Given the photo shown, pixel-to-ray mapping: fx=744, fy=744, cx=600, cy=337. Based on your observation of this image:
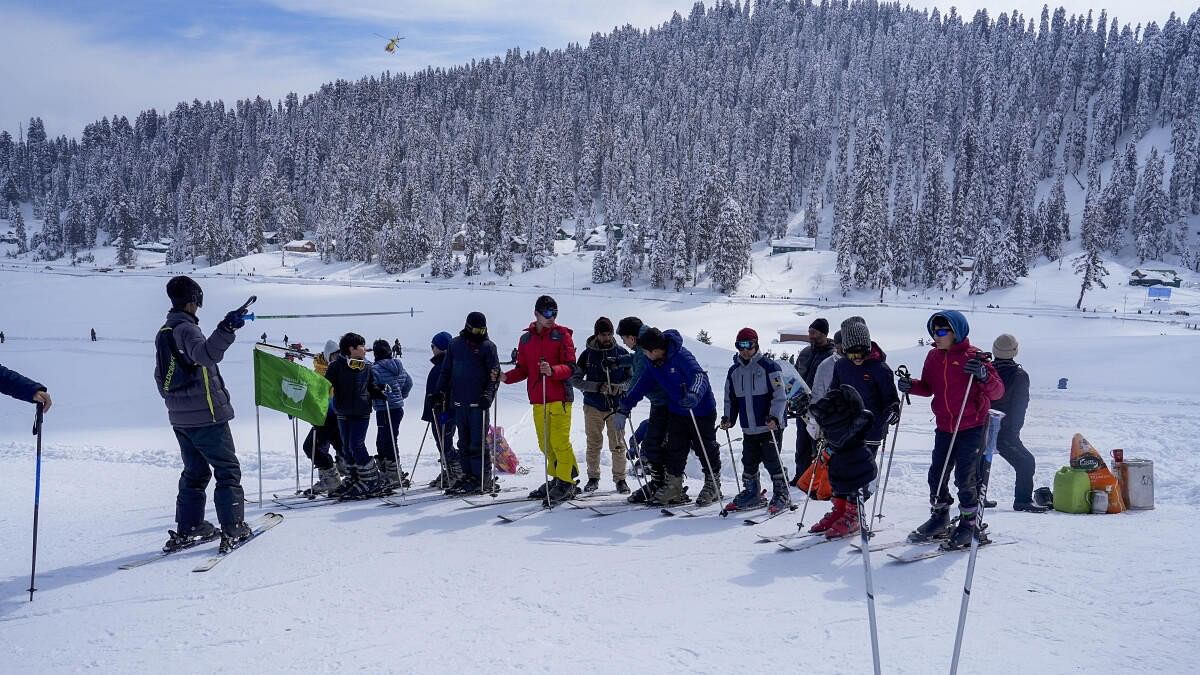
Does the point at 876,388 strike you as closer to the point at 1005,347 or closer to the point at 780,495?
the point at 780,495

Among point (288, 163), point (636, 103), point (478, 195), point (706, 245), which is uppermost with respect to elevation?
point (636, 103)

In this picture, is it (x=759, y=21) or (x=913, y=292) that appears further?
(x=759, y=21)

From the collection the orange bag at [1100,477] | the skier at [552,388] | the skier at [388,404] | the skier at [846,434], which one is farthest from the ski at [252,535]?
the orange bag at [1100,477]

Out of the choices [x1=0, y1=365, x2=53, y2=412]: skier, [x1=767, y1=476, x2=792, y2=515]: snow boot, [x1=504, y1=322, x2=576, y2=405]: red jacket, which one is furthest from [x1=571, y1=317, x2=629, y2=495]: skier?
[x1=0, y1=365, x2=53, y2=412]: skier

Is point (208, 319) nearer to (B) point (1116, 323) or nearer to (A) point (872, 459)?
(A) point (872, 459)

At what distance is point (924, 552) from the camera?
5.72 meters

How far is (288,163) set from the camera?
148 meters

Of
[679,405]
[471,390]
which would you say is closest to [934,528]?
[679,405]

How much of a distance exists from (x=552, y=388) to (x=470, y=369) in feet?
3.10

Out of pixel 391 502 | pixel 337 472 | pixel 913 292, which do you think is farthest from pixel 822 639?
pixel 913 292

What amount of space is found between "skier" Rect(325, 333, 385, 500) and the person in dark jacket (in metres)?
4.93

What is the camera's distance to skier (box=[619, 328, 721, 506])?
23.9ft

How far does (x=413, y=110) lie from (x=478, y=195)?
80710 mm

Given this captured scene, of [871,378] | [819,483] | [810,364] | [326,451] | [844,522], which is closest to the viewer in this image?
[844,522]
